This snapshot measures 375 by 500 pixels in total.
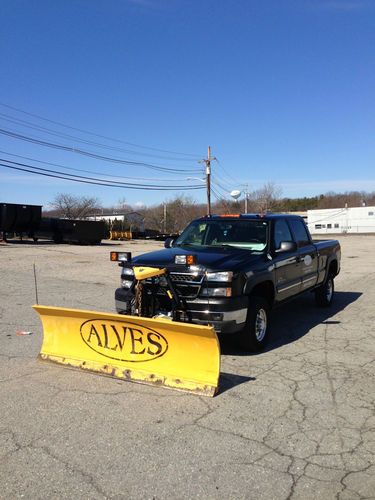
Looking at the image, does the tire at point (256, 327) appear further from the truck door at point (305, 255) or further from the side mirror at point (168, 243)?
the side mirror at point (168, 243)

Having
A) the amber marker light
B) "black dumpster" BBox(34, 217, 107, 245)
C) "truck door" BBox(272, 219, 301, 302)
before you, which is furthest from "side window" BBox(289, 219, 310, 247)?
"black dumpster" BBox(34, 217, 107, 245)

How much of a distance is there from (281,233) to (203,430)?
4.34 metres

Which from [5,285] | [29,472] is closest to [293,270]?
[29,472]

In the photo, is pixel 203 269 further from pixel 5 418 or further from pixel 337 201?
pixel 337 201

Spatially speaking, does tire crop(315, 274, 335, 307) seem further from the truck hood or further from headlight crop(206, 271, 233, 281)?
headlight crop(206, 271, 233, 281)

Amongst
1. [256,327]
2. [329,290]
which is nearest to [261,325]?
[256,327]

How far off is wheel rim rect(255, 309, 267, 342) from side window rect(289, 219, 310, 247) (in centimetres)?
217

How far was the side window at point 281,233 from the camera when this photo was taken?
728 centimetres

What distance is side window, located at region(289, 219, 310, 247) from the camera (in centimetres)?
824

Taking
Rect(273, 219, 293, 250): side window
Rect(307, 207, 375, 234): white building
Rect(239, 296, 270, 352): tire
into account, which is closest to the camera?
Rect(239, 296, 270, 352): tire

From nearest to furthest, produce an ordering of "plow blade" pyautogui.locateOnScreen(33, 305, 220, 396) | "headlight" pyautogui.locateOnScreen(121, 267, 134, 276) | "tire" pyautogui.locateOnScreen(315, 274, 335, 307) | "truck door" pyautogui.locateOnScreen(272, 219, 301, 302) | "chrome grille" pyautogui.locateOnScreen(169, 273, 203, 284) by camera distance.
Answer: "plow blade" pyautogui.locateOnScreen(33, 305, 220, 396) → "chrome grille" pyautogui.locateOnScreen(169, 273, 203, 284) → "headlight" pyautogui.locateOnScreen(121, 267, 134, 276) → "truck door" pyautogui.locateOnScreen(272, 219, 301, 302) → "tire" pyautogui.locateOnScreen(315, 274, 335, 307)

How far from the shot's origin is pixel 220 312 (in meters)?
5.66

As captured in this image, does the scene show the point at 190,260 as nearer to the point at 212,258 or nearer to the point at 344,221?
the point at 212,258

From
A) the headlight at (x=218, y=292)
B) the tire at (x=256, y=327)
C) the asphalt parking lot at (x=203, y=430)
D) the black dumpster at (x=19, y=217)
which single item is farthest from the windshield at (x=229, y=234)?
the black dumpster at (x=19, y=217)
